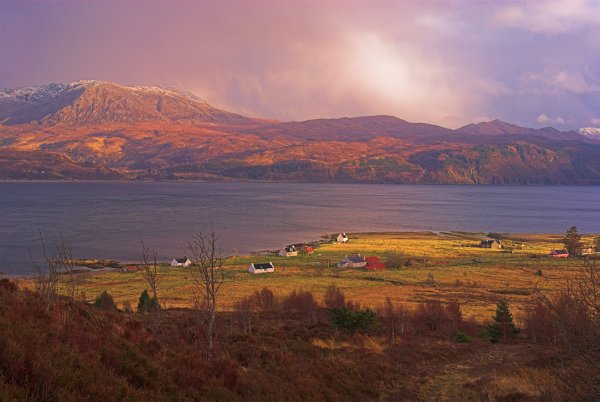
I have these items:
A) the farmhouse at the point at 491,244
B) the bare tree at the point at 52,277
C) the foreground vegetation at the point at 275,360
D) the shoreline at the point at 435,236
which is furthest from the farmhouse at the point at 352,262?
the bare tree at the point at 52,277

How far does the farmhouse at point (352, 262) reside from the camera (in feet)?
211

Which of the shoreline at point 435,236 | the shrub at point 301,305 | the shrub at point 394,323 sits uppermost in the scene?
the shrub at point 394,323

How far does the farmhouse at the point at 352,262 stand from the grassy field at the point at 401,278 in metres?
1.50

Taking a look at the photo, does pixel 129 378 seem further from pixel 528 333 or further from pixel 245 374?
pixel 528 333

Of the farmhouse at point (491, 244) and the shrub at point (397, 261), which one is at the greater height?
the farmhouse at point (491, 244)

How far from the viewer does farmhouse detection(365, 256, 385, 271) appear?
63.4m

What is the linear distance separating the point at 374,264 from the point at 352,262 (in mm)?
2993

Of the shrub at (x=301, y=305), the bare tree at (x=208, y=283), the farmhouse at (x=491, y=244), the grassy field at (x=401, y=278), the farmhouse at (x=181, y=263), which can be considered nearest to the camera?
the bare tree at (x=208, y=283)

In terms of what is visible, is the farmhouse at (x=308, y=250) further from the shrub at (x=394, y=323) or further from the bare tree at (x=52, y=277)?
the bare tree at (x=52, y=277)

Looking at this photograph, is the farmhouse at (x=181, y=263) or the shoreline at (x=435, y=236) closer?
the farmhouse at (x=181, y=263)

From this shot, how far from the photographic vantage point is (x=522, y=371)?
16.4m

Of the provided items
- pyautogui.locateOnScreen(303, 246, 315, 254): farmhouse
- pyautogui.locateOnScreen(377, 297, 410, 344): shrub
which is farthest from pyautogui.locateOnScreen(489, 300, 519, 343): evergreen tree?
pyautogui.locateOnScreen(303, 246, 315, 254): farmhouse

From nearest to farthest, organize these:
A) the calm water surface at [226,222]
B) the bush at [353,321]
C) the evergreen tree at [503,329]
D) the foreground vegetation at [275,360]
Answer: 1. the foreground vegetation at [275,360]
2. the bush at [353,321]
3. the evergreen tree at [503,329]
4. the calm water surface at [226,222]

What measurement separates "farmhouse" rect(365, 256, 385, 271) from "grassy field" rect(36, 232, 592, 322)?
190 centimetres
